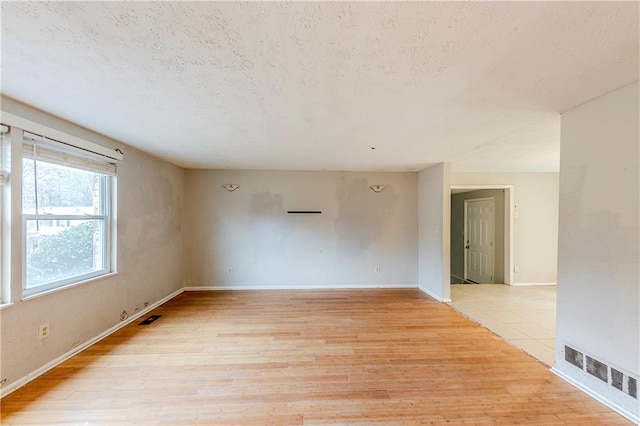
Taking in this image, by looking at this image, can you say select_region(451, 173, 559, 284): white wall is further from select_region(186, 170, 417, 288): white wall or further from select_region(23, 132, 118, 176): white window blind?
select_region(23, 132, 118, 176): white window blind

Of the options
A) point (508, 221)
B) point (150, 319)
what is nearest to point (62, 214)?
point (150, 319)

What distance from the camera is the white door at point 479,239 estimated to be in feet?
18.8

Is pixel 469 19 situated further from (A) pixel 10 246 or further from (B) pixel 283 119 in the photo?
(A) pixel 10 246

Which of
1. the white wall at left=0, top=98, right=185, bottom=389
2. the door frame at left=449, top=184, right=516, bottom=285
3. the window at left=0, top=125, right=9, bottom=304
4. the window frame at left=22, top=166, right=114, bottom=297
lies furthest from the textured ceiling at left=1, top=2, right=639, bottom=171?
the door frame at left=449, top=184, right=516, bottom=285

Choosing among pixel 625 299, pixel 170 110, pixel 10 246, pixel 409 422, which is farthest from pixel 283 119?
pixel 625 299

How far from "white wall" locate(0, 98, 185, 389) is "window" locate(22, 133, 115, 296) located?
0.13m

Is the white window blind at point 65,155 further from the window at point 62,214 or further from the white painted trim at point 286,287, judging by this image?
the white painted trim at point 286,287

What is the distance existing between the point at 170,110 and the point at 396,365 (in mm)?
3015

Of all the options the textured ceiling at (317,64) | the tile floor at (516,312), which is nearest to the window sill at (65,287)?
the textured ceiling at (317,64)

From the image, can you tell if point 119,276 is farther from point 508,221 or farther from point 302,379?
point 508,221

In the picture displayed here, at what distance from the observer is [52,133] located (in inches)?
90.7

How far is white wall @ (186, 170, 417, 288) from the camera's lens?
4949 mm

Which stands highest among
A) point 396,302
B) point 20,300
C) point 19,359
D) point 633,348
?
point 20,300

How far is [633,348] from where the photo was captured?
5.56 ft
